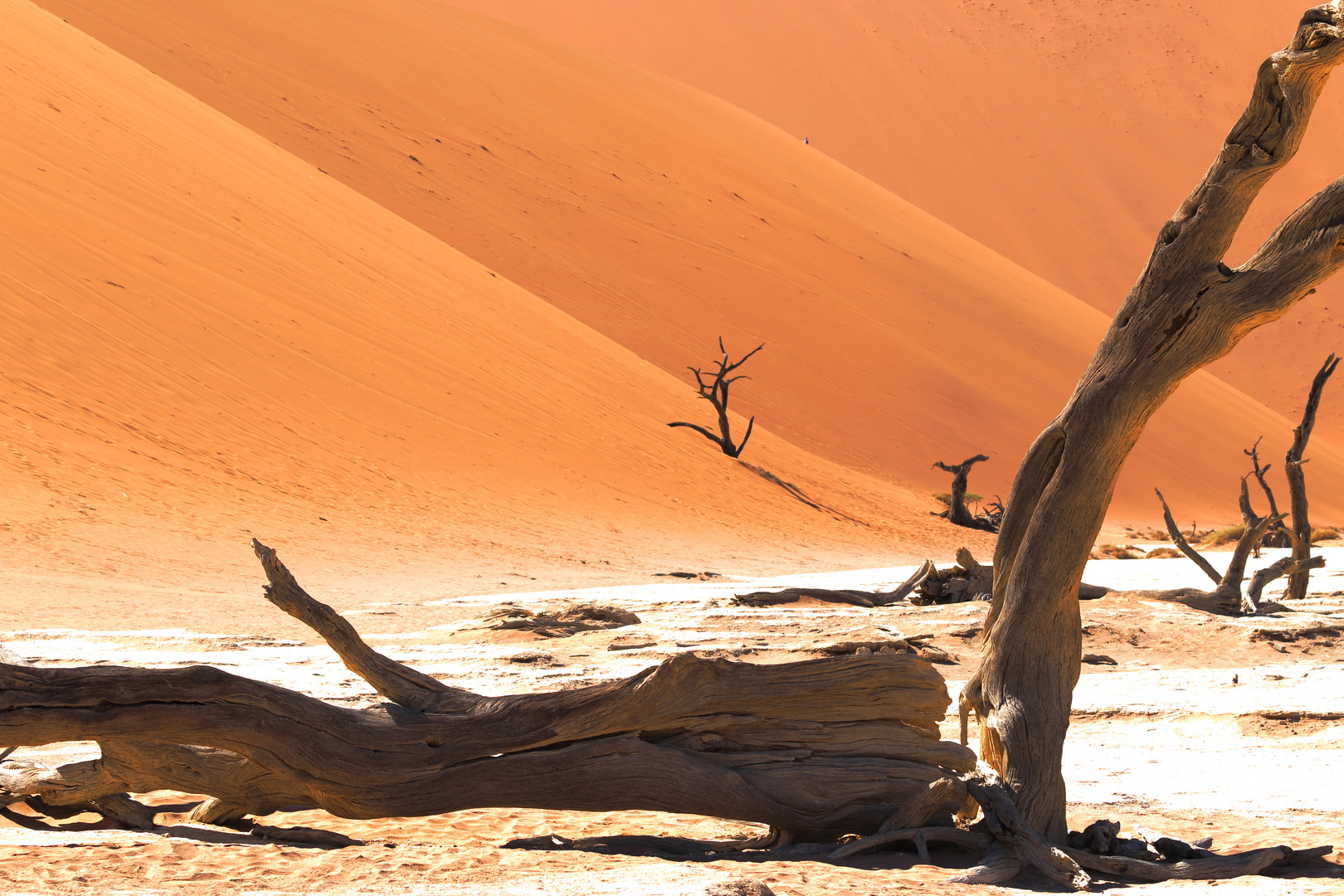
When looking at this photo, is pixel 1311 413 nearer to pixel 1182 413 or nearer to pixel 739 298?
pixel 739 298

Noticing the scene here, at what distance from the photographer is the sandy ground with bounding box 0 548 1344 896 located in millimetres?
3672

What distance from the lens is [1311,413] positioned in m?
11.6

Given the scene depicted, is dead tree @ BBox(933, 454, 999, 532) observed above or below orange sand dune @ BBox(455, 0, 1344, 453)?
below

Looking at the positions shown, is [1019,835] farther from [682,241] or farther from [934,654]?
[682,241]

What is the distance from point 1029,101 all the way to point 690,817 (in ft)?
215

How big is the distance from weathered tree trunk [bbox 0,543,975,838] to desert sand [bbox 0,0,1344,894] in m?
0.19

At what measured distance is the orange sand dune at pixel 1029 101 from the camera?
182 ft

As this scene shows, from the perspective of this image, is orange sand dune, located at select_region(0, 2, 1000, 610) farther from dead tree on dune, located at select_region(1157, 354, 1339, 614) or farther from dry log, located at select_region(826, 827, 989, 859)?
dry log, located at select_region(826, 827, 989, 859)

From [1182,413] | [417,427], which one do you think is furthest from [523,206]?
[1182,413]

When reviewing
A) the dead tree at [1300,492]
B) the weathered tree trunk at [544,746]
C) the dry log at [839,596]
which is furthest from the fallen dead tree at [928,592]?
the weathered tree trunk at [544,746]

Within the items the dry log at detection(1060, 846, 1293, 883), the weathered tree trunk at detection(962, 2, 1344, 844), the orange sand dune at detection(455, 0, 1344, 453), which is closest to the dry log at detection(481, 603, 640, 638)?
the weathered tree trunk at detection(962, 2, 1344, 844)

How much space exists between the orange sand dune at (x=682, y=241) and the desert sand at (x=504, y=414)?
13 cm

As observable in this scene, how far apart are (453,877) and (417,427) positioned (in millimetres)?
13866

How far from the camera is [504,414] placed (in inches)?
739
